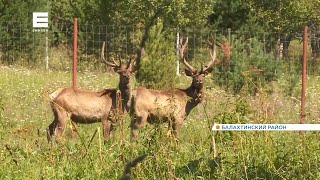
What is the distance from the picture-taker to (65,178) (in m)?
5.84

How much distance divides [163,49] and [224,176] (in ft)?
26.8

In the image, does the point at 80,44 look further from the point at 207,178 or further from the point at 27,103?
the point at 207,178

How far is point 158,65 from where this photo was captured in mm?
12758

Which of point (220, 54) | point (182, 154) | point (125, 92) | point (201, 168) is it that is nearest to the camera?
point (201, 168)

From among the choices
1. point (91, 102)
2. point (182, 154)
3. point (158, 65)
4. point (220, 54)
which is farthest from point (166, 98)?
point (220, 54)

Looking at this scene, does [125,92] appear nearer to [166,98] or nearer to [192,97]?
[166,98]

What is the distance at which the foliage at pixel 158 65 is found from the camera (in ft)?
40.8

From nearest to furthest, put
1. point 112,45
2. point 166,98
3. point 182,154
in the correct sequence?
1. point 182,154
2. point 166,98
3. point 112,45

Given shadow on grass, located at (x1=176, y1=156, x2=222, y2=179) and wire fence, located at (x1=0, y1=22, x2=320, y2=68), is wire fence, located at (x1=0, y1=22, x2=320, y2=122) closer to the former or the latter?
wire fence, located at (x1=0, y1=22, x2=320, y2=68)

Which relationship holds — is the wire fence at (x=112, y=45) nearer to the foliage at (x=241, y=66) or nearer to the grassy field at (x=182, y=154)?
the foliage at (x=241, y=66)

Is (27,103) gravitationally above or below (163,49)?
below

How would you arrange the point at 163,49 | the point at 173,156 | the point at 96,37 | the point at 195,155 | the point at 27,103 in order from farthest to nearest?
the point at 96,37
the point at 163,49
the point at 27,103
the point at 195,155
the point at 173,156

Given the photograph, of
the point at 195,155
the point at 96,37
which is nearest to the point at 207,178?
the point at 195,155

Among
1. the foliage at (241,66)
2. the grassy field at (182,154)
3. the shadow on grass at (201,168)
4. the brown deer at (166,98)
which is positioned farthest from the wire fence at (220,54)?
the shadow on grass at (201,168)
